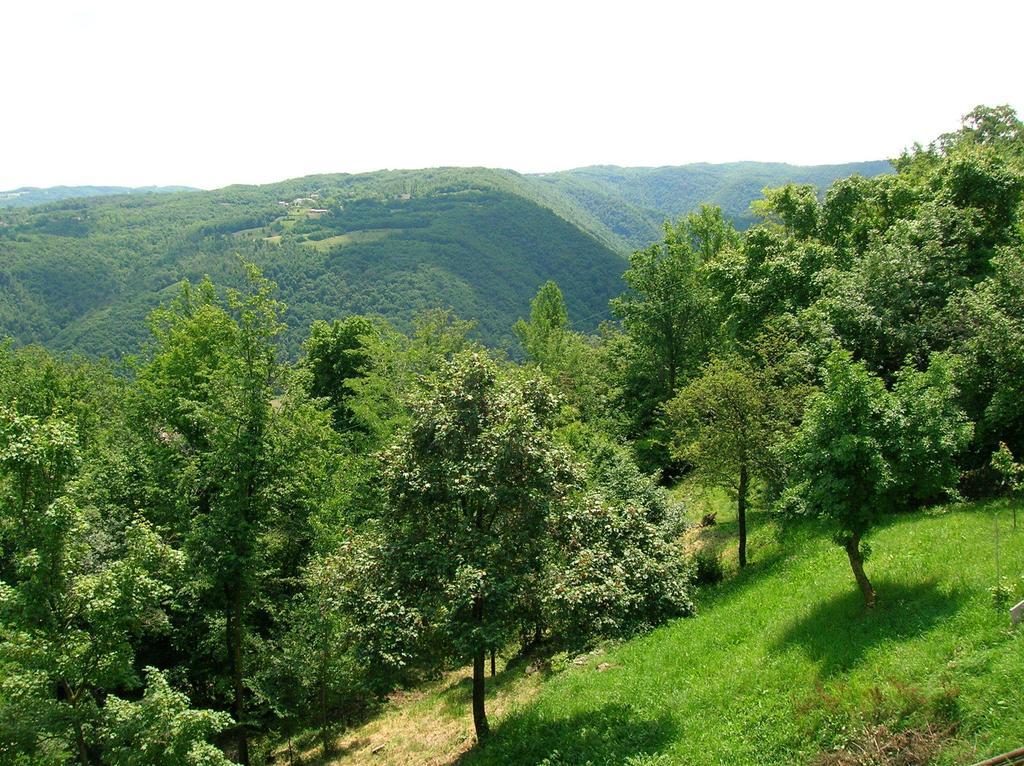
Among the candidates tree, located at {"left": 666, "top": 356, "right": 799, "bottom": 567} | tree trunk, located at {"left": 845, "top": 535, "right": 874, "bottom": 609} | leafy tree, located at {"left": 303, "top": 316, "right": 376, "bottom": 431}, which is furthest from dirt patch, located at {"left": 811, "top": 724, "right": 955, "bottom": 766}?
leafy tree, located at {"left": 303, "top": 316, "right": 376, "bottom": 431}

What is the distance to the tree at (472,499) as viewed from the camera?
11.5 metres

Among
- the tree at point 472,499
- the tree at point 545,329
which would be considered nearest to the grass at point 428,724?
the tree at point 472,499

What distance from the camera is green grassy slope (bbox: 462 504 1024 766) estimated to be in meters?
8.84

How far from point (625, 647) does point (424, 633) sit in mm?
5754

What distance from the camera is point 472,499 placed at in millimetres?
12008

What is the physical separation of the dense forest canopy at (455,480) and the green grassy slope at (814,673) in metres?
0.94

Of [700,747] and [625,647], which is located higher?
[700,747]

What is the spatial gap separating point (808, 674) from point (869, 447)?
154 inches

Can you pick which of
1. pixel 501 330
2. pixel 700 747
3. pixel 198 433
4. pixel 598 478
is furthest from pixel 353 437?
pixel 501 330

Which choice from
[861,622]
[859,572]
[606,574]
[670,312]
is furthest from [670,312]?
[861,622]

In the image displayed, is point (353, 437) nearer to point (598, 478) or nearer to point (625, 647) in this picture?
point (598, 478)

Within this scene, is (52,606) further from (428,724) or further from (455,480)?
(428,724)

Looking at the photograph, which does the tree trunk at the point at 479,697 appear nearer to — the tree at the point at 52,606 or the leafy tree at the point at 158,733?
the leafy tree at the point at 158,733

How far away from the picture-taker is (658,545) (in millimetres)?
13617
